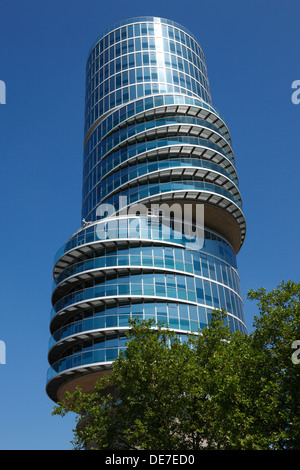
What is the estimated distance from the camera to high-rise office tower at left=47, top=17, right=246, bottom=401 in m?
48.2

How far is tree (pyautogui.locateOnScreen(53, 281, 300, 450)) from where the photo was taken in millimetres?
22297

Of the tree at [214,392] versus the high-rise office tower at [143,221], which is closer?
the tree at [214,392]

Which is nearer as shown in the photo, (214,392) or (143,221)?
(214,392)

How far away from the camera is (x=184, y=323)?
157ft

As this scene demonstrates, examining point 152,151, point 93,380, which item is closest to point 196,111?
point 152,151

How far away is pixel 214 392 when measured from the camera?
24688 mm

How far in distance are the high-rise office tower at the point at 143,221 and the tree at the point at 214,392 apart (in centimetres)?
1801

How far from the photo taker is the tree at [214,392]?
22297mm

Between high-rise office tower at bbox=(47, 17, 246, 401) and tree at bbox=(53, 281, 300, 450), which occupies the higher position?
high-rise office tower at bbox=(47, 17, 246, 401)

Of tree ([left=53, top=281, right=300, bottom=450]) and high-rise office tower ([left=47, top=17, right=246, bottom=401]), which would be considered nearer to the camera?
tree ([left=53, top=281, right=300, bottom=450])

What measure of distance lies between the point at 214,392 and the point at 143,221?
96.8 ft

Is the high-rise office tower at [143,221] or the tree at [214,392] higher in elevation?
the high-rise office tower at [143,221]

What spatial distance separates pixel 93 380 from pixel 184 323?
409 inches

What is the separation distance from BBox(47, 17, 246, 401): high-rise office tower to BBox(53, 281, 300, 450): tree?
709 inches
